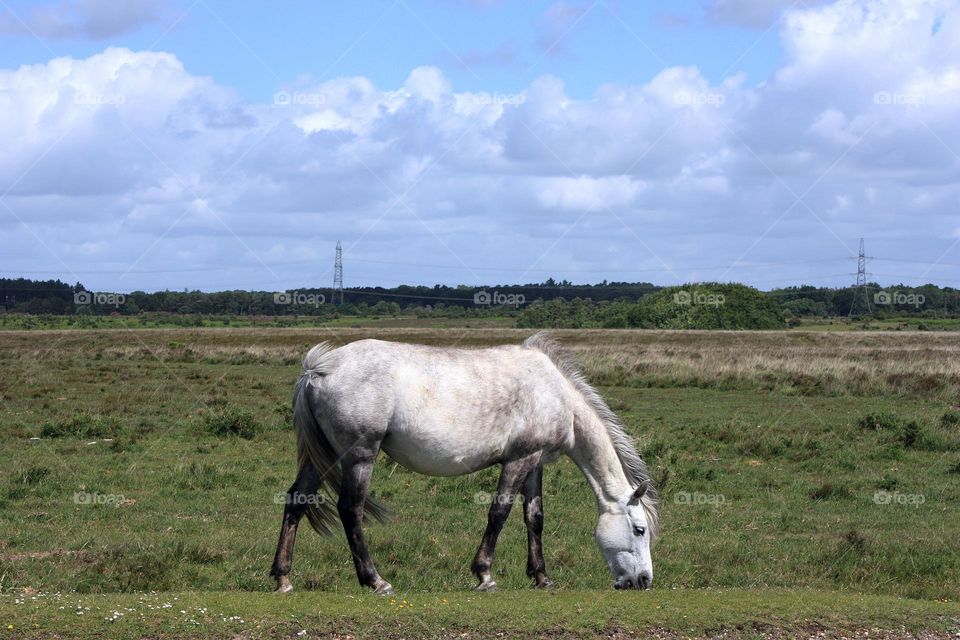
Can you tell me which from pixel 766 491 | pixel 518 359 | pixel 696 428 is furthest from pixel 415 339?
pixel 518 359

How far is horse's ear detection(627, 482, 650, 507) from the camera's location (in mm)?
8797

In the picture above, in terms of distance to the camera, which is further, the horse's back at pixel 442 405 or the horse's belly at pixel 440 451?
the horse's belly at pixel 440 451

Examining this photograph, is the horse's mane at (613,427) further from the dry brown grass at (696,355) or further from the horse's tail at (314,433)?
the dry brown grass at (696,355)

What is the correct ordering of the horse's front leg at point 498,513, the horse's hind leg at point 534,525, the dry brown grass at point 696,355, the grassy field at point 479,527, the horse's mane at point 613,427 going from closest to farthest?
the grassy field at point 479,527 < the horse's front leg at point 498,513 < the horse's hind leg at point 534,525 < the horse's mane at point 613,427 < the dry brown grass at point 696,355

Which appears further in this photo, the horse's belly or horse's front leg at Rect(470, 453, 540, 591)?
horse's front leg at Rect(470, 453, 540, 591)

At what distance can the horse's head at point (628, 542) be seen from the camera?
8.82 metres

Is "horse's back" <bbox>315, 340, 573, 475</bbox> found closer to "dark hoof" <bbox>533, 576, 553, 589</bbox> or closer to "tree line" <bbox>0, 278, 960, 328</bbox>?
"dark hoof" <bbox>533, 576, 553, 589</bbox>

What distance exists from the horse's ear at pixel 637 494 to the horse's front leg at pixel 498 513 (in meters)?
0.97

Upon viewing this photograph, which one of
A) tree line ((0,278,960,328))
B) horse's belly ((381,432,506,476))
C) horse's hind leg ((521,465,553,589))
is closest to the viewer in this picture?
horse's belly ((381,432,506,476))

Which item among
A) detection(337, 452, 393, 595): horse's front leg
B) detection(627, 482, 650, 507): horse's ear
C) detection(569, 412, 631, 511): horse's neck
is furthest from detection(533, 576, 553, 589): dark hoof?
detection(337, 452, 393, 595): horse's front leg

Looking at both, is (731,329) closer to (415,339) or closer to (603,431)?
(415,339)

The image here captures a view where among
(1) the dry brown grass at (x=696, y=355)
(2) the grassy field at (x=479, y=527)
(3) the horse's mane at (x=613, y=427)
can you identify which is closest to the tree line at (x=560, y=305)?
(1) the dry brown grass at (x=696, y=355)

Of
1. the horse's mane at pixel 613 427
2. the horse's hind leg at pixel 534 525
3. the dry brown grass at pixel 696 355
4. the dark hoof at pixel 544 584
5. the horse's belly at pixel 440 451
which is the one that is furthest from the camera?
the dry brown grass at pixel 696 355

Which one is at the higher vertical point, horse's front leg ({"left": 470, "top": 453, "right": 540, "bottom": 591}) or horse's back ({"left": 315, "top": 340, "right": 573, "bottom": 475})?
horse's back ({"left": 315, "top": 340, "right": 573, "bottom": 475})
